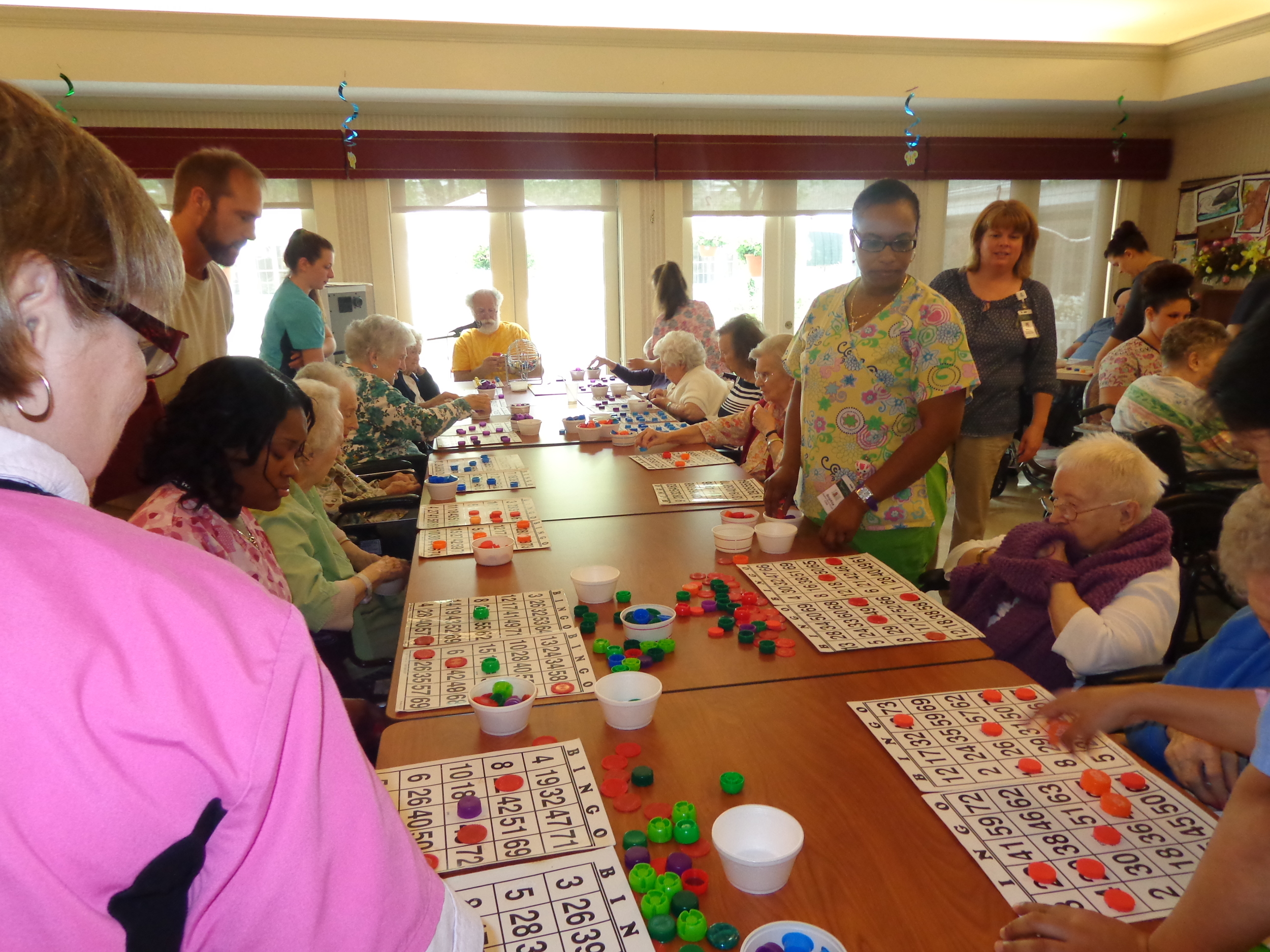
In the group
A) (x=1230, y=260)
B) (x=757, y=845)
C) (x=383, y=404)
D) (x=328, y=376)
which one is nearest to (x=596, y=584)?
(x=757, y=845)

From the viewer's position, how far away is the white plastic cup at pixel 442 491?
2414 mm

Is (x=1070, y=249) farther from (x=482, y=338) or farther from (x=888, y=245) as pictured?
(x=888, y=245)

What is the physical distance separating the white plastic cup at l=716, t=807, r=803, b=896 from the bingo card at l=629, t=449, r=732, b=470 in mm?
1943

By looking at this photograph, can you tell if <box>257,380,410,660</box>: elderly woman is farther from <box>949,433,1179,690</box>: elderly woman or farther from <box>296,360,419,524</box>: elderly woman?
<box>949,433,1179,690</box>: elderly woman

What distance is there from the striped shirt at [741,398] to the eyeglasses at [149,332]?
9.34 ft

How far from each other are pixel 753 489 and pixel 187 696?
2.09m

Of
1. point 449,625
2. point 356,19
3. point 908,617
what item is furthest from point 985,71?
point 449,625

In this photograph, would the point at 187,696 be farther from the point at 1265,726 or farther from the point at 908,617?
the point at 908,617

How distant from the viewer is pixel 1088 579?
5.17 feet

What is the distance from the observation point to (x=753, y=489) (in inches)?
95.7

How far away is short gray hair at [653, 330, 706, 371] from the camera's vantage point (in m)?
4.02

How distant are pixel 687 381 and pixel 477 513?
1949mm

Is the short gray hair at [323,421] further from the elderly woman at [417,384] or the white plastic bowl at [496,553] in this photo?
the elderly woman at [417,384]

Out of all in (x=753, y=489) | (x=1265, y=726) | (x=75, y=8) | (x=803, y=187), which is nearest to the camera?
(x=1265, y=726)
